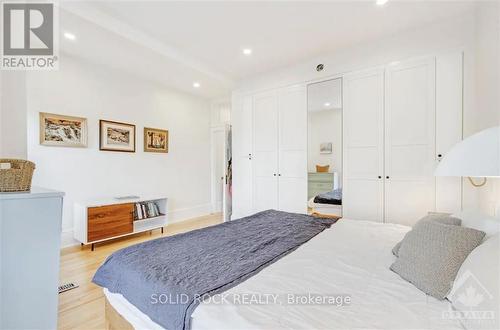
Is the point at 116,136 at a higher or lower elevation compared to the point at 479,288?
higher

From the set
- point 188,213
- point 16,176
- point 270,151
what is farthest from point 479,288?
point 188,213

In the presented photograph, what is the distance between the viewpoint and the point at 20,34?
6.24 feet

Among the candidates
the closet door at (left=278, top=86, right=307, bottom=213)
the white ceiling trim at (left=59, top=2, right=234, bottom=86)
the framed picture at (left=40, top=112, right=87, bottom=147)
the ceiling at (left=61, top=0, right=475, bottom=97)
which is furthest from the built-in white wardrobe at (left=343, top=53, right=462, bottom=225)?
the framed picture at (left=40, top=112, right=87, bottom=147)

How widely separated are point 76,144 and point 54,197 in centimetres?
243

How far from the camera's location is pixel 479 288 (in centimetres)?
80

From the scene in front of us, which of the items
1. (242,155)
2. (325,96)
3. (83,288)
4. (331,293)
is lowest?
(83,288)

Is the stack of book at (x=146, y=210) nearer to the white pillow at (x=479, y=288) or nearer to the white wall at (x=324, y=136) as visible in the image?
the white wall at (x=324, y=136)

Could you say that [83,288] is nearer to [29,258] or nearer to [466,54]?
[29,258]

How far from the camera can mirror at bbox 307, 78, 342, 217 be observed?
3152 millimetres

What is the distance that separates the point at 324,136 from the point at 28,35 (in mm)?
3480

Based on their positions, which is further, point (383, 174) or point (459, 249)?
point (383, 174)

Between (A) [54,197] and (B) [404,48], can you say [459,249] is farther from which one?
(B) [404,48]

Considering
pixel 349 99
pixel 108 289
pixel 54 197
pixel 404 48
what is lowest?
pixel 108 289

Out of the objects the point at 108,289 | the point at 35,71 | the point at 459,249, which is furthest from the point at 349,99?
the point at 35,71
